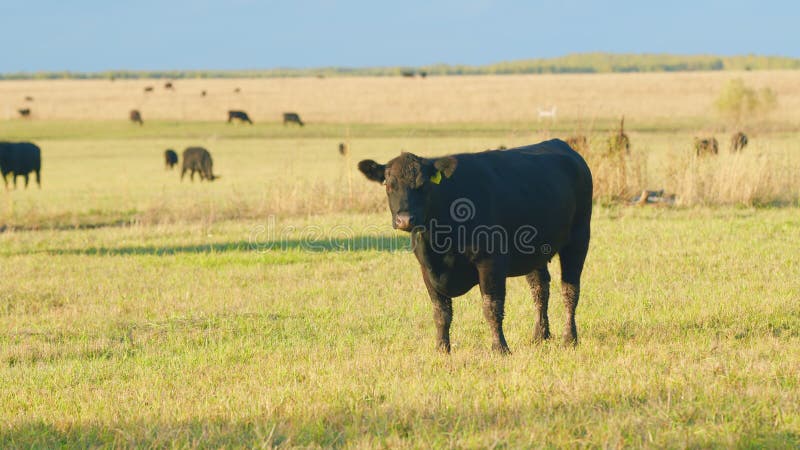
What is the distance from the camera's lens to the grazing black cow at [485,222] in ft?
24.6

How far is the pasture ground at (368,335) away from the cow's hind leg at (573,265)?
15.9 inches

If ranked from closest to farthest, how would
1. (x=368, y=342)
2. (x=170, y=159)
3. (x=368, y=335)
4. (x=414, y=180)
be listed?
(x=414, y=180) → (x=368, y=342) → (x=368, y=335) → (x=170, y=159)

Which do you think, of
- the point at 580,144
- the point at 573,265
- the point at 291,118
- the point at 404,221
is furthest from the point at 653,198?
the point at 291,118

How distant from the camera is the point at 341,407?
6.20 meters

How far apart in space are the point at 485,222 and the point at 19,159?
26.0 m

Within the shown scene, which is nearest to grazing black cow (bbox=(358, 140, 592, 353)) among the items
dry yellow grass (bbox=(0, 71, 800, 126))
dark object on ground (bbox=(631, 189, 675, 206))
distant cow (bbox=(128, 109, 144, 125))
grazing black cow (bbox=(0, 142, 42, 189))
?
dark object on ground (bbox=(631, 189, 675, 206))

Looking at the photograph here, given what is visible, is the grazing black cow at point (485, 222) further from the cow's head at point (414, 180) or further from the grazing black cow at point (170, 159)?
the grazing black cow at point (170, 159)

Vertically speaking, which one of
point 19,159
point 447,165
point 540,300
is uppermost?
point 447,165

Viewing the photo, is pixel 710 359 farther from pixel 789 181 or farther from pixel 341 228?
pixel 789 181

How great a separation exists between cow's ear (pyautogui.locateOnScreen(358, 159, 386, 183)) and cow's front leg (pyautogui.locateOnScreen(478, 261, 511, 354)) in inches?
45.9

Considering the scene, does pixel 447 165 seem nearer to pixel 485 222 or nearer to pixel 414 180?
pixel 414 180

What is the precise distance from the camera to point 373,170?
7.78 metres

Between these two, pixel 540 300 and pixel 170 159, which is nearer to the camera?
pixel 540 300

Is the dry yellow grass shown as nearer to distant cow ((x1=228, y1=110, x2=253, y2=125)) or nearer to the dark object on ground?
distant cow ((x1=228, y1=110, x2=253, y2=125))
